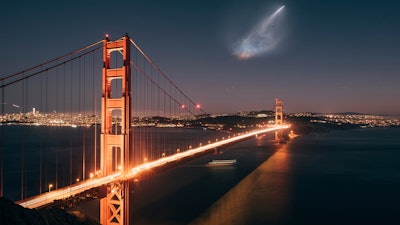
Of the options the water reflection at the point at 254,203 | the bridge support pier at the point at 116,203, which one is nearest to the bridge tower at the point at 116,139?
the bridge support pier at the point at 116,203

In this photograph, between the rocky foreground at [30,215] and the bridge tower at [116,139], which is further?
the bridge tower at [116,139]

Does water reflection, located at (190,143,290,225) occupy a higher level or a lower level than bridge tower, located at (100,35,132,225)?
lower

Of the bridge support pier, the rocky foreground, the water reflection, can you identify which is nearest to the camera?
the rocky foreground

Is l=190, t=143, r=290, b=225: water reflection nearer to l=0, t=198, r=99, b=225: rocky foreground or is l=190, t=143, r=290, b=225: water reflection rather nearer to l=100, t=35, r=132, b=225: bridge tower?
l=100, t=35, r=132, b=225: bridge tower

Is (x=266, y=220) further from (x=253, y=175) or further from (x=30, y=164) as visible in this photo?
(x=30, y=164)

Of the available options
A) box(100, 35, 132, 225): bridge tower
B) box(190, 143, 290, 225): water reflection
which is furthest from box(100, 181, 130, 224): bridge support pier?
box(190, 143, 290, 225): water reflection

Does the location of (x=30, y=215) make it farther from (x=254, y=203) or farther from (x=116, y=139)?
(x=254, y=203)

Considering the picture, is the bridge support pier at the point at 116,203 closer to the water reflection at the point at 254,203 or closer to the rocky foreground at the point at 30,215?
the rocky foreground at the point at 30,215
